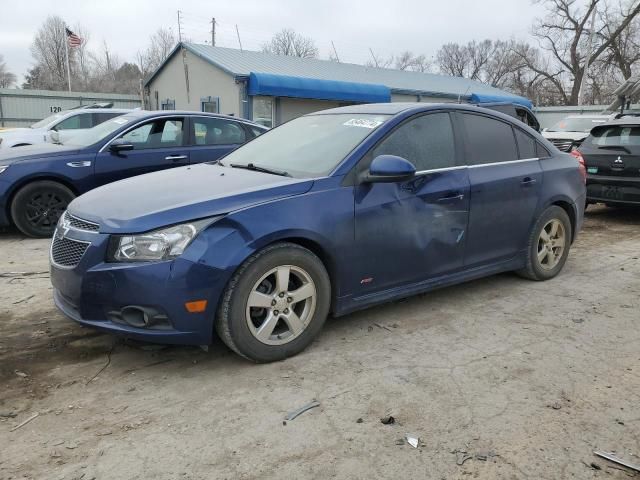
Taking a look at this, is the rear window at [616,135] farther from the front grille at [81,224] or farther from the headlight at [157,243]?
the front grille at [81,224]

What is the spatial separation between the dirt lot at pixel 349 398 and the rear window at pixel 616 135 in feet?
14.5

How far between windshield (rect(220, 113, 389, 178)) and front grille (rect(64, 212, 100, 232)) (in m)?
1.30

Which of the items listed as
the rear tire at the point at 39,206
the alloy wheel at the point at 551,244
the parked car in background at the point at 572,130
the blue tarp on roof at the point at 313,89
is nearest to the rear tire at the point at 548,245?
the alloy wheel at the point at 551,244

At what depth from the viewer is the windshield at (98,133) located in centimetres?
702

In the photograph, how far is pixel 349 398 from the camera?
3.00 metres

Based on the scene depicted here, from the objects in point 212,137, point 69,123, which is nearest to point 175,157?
point 212,137

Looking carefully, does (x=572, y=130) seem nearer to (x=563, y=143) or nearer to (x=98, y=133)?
(x=563, y=143)

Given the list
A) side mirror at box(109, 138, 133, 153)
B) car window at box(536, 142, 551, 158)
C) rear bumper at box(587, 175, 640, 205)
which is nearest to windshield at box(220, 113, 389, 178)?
car window at box(536, 142, 551, 158)

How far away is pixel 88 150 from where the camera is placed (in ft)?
22.4

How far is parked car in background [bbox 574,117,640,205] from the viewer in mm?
7680

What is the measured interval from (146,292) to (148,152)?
4.52m

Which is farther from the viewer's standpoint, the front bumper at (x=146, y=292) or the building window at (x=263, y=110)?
the building window at (x=263, y=110)

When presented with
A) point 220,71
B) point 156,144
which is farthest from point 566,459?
point 220,71

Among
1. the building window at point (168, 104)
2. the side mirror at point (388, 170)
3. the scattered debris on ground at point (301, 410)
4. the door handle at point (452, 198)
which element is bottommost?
the scattered debris on ground at point (301, 410)
